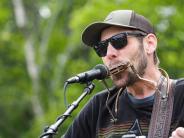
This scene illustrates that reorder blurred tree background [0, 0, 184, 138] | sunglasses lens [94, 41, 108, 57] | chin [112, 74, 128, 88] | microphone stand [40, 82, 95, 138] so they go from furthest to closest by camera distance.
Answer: blurred tree background [0, 0, 184, 138], sunglasses lens [94, 41, 108, 57], chin [112, 74, 128, 88], microphone stand [40, 82, 95, 138]

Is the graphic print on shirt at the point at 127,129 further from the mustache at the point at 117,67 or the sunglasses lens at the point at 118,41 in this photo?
the sunglasses lens at the point at 118,41

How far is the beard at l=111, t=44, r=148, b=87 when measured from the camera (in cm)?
511

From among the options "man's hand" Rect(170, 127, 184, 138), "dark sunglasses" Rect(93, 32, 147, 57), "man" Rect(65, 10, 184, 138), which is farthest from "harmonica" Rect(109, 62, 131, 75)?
"man's hand" Rect(170, 127, 184, 138)

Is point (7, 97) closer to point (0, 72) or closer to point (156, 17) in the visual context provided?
point (0, 72)

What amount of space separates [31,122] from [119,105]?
2360cm

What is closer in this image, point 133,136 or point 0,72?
point 133,136

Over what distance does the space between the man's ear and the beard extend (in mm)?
65

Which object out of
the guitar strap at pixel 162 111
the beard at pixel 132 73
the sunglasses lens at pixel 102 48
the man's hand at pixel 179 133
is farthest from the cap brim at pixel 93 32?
the man's hand at pixel 179 133

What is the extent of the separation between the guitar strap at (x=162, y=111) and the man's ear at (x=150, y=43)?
0.93ft

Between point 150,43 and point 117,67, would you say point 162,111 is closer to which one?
point 117,67

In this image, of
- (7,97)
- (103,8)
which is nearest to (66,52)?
(7,97)

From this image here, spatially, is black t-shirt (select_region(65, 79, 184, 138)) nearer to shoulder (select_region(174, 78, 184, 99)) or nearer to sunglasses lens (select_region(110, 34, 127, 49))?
shoulder (select_region(174, 78, 184, 99))

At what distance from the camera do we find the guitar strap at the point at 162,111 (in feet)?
16.2

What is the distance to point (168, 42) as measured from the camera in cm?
1991
